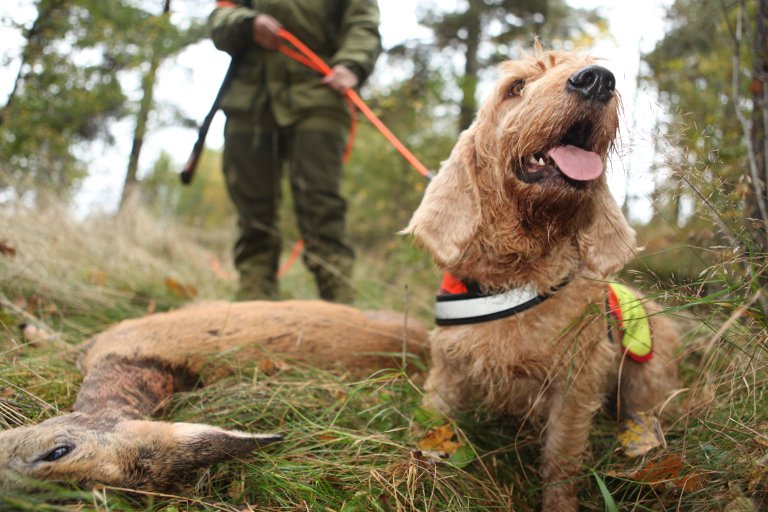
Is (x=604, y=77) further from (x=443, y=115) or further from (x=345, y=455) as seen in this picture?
(x=443, y=115)

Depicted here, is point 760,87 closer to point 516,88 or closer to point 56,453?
point 516,88

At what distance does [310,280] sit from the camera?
261 inches

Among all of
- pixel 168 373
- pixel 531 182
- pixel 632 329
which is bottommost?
pixel 632 329

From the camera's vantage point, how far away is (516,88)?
240cm

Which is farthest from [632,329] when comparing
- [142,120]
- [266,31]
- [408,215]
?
[142,120]

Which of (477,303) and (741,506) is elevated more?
(477,303)

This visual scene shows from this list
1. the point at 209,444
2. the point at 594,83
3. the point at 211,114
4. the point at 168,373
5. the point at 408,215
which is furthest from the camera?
the point at 408,215

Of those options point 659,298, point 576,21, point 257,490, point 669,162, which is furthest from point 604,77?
point 576,21

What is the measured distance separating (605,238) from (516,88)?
77 cm

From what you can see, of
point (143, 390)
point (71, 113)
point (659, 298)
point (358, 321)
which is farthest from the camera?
point (71, 113)

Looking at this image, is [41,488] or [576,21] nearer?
[41,488]

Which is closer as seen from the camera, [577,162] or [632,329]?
[577,162]

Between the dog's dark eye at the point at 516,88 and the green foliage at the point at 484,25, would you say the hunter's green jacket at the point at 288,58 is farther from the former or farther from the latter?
the green foliage at the point at 484,25

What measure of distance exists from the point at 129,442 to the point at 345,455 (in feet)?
2.52
